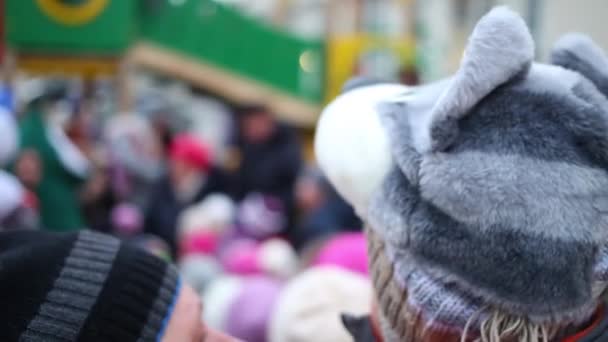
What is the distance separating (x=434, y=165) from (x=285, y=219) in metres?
2.91

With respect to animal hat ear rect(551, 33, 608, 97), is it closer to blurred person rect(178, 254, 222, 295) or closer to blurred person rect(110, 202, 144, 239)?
blurred person rect(178, 254, 222, 295)

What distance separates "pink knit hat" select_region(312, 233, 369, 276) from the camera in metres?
1.90

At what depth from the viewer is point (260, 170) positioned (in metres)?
4.05

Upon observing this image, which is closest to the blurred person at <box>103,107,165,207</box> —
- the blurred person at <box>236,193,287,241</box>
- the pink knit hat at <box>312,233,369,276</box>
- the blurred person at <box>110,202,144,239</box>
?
the blurred person at <box>110,202,144,239</box>

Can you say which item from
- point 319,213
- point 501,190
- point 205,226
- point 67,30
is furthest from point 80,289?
point 67,30

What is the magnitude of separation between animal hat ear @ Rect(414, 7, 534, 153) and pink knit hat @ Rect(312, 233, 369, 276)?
3.38 feet

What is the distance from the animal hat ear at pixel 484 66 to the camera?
0.83m

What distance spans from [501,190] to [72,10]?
15.6 ft

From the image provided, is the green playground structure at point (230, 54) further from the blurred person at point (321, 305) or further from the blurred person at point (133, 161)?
the blurred person at point (321, 305)

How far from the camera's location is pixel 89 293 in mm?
945

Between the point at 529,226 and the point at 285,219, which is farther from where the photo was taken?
the point at 285,219

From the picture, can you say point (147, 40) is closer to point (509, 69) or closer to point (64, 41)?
point (64, 41)

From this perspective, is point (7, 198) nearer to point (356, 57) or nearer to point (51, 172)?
point (51, 172)

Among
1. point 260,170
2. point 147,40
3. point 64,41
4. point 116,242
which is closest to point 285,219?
point 260,170
